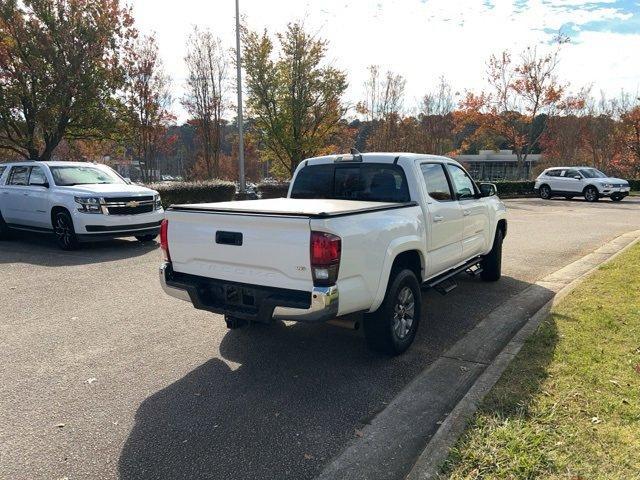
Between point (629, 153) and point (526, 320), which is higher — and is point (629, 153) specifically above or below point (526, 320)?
above

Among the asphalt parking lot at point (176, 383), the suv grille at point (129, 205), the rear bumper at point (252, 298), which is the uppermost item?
the suv grille at point (129, 205)

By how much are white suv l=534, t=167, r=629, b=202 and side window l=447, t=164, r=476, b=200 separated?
21876 millimetres

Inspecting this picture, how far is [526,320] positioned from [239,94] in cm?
1824

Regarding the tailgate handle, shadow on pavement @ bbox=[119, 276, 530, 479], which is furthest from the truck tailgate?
shadow on pavement @ bbox=[119, 276, 530, 479]

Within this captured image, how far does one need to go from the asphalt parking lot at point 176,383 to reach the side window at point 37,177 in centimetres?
397

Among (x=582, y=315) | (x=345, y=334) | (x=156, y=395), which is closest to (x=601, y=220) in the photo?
(x=582, y=315)

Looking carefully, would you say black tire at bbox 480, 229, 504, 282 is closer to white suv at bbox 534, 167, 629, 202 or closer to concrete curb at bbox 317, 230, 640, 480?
concrete curb at bbox 317, 230, 640, 480

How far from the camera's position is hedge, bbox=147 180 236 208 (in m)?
16.7

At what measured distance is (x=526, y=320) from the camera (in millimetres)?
5375

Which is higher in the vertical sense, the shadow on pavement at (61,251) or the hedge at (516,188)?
the hedge at (516,188)

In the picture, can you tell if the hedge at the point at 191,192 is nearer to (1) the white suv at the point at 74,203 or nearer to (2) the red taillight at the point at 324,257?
(1) the white suv at the point at 74,203

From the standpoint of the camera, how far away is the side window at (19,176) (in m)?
10.5

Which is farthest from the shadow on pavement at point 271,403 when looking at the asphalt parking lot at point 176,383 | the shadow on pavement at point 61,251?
the shadow on pavement at point 61,251

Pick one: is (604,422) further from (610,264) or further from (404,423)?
(610,264)
